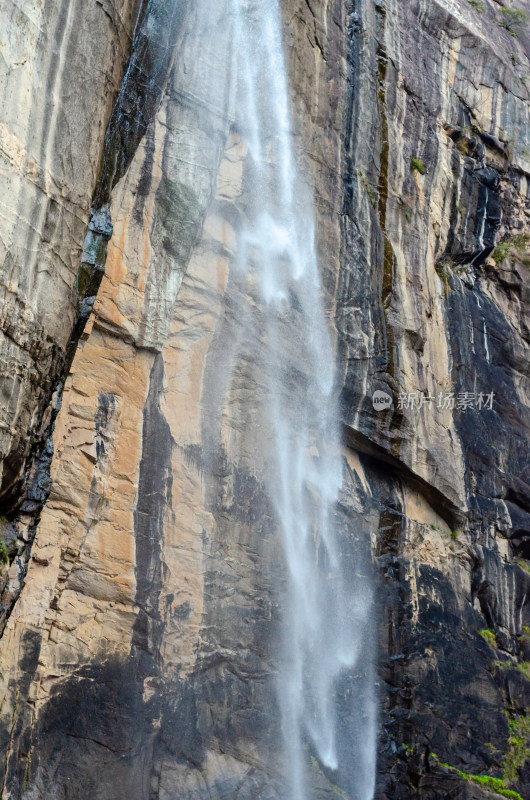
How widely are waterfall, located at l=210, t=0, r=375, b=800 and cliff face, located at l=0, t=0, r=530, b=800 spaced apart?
0.27 meters

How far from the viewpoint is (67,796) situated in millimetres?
8867

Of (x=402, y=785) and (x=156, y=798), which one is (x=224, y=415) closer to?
(x=156, y=798)

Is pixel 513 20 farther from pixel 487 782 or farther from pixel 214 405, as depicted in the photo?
pixel 487 782

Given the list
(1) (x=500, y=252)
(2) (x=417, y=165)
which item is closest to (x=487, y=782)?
(1) (x=500, y=252)

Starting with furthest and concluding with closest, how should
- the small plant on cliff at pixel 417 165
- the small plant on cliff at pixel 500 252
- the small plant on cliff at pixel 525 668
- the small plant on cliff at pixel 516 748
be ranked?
the small plant on cliff at pixel 500 252 → the small plant on cliff at pixel 417 165 → the small plant on cliff at pixel 525 668 → the small plant on cliff at pixel 516 748

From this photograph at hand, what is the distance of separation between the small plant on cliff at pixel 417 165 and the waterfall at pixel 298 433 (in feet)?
8.89

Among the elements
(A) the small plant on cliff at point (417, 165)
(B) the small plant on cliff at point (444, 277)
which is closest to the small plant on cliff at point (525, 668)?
(B) the small plant on cliff at point (444, 277)

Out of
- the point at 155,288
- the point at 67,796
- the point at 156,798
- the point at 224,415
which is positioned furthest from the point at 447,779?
the point at 155,288

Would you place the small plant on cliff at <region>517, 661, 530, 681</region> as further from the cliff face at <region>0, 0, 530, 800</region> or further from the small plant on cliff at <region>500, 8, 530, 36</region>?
the small plant on cliff at <region>500, 8, 530, 36</region>

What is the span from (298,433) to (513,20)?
13.1 metres

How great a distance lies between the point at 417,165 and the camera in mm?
14445

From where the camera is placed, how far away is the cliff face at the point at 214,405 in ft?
29.3

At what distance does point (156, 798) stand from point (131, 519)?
3.47 meters

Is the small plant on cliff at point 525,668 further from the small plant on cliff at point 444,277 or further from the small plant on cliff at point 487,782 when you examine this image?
the small plant on cliff at point 444,277
